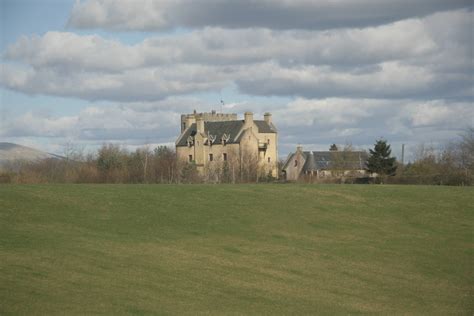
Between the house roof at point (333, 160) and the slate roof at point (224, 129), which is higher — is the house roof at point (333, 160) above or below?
below

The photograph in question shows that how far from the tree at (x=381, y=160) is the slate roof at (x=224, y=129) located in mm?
32790

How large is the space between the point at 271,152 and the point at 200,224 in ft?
358

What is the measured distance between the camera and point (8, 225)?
3494 cm

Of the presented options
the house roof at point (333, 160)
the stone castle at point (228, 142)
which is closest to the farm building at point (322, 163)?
the house roof at point (333, 160)

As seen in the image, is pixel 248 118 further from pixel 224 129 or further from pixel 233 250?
pixel 233 250

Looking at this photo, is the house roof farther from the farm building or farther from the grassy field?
the grassy field

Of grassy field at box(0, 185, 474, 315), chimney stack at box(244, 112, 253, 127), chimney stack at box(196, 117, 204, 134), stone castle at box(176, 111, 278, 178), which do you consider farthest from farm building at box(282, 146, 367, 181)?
grassy field at box(0, 185, 474, 315)

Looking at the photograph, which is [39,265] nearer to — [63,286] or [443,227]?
[63,286]

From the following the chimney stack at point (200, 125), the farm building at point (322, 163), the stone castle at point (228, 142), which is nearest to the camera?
the farm building at point (322, 163)

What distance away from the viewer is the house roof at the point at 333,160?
14050 cm

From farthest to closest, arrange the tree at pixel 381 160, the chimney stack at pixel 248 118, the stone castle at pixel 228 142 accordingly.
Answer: the chimney stack at pixel 248 118
the stone castle at pixel 228 142
the tree at pixel 381 160

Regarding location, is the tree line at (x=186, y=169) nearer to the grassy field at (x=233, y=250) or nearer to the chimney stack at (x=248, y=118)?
the chimney stack at (x=248, y=118)

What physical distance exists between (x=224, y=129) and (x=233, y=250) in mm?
111270

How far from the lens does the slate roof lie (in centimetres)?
14362
